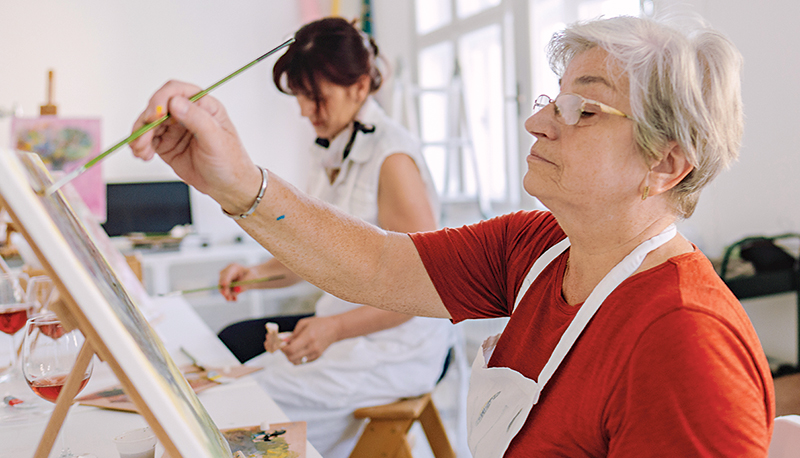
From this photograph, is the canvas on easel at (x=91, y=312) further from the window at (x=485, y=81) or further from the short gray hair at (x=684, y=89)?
the window at (x=485, y=81)

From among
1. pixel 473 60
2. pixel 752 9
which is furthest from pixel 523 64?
pixel 752 9

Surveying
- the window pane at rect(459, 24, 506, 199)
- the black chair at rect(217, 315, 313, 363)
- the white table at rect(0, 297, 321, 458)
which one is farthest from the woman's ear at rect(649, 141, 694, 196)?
the window pane at rect(459, 24, 506, 199)

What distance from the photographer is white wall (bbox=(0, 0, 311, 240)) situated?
4.00 m

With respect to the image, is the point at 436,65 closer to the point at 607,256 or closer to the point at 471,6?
the point at 471,6

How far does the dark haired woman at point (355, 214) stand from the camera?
1481 mm

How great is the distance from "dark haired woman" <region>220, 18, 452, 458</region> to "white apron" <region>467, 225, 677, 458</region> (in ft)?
1.81

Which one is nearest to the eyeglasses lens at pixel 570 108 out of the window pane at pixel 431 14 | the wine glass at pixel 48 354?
the wine glass at pixel 48 354

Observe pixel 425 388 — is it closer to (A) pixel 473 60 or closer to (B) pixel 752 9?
(B) pixel 752 9

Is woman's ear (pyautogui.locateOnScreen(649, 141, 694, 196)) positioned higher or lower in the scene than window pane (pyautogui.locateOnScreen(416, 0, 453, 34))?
lower

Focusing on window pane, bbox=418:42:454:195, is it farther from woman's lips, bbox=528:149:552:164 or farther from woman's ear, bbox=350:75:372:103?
woman's lips, bbox=528:149:552:164

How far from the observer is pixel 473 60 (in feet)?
12.3

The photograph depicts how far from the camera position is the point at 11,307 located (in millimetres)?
→ 1125

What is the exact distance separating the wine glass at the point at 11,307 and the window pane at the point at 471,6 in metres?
2.92

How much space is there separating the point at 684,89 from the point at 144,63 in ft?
13.9
